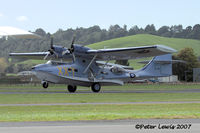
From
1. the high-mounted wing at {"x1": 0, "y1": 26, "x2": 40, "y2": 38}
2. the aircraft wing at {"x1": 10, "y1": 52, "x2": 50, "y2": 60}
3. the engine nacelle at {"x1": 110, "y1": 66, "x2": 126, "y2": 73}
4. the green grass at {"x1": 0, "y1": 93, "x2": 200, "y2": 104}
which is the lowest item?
the green grass at {"x1": 0, "y1": 93, "x2": 200, "y2": 104}

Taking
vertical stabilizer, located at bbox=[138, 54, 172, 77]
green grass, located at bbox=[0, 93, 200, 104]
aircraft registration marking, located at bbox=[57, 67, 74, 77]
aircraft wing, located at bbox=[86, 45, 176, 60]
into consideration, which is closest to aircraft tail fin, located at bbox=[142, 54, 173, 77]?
vertical stabilizer, located at bbox=[138, 54, 172, 77]

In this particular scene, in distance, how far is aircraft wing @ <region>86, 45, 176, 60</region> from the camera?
41028 millimetres

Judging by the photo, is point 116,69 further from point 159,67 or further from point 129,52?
point 159,67

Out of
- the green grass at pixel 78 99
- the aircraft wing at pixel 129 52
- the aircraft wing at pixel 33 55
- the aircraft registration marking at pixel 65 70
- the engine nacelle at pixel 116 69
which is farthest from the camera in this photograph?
the aircraft wing at pixel 33 55

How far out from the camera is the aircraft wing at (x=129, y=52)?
41.0 metres

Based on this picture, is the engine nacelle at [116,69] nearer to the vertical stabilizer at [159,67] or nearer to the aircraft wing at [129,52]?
the aircraft wing at [129,52]

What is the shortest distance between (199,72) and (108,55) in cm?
5220

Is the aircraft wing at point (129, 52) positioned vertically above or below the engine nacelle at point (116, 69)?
above

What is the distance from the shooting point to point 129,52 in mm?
43656

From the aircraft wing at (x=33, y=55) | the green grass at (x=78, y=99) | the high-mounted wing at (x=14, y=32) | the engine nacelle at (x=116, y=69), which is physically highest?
the high-mounted wing at (x=14, y=32)

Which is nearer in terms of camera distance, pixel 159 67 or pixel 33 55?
pixel 159 67

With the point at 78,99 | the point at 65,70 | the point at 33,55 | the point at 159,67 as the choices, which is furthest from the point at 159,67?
the point at 78,99

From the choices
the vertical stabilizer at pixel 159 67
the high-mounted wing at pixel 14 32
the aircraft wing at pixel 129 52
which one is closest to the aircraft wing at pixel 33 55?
the high-mounted wing at pixel 14 32

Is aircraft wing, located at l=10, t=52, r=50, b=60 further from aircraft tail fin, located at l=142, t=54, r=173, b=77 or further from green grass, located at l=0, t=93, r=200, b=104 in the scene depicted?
green grass, located at l=0, t=93, r=200, b=104
